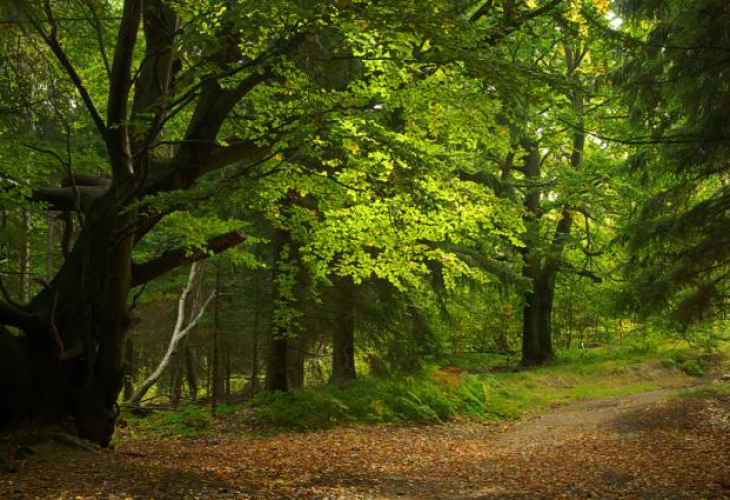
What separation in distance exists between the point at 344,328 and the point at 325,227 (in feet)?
11.0

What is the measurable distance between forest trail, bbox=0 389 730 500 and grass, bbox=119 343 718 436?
60 cm

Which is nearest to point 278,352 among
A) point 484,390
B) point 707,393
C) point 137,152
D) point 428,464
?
point 428,464

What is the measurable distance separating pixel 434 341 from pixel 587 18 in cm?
710

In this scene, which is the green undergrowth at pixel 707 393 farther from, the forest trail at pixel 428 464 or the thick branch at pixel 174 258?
the thick branch at pixel 174 258

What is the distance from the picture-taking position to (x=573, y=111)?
55.1 ft

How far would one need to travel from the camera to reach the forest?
6.30 m

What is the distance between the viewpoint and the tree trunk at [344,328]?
1246cm

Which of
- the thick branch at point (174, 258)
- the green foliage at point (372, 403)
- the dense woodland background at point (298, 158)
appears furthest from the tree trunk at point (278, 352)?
the thick branch at point (174, 258)

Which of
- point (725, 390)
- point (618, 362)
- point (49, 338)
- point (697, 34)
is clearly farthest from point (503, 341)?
point (49, 338)

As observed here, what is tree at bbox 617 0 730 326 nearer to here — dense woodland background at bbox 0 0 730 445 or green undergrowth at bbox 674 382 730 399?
dense woodland background at bbox 0 0 730 445

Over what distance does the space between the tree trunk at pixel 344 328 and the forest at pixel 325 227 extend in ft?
0.16

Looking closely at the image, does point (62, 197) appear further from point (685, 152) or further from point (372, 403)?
point (685, 152)

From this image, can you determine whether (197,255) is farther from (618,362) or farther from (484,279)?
(618,362)

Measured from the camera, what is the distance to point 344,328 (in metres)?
12.7
